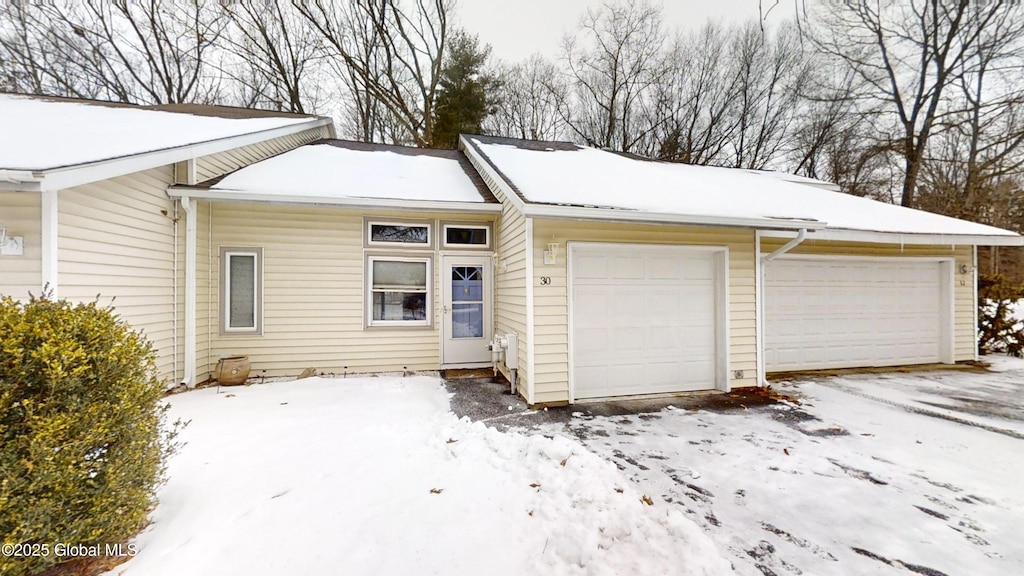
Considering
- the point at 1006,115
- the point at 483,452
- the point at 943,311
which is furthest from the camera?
the point at 1006,115

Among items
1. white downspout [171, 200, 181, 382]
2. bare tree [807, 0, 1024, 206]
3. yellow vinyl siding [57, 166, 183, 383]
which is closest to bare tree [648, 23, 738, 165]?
bare tree [807, 0, 1024, 206]

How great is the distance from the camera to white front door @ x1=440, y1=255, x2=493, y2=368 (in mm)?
6352

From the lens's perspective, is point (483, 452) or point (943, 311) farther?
point (943, 311)

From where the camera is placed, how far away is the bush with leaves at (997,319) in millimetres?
7461

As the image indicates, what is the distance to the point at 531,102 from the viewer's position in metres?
15.7

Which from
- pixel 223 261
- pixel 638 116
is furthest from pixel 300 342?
pixel 638 116

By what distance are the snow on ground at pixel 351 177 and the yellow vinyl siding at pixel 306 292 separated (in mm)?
340

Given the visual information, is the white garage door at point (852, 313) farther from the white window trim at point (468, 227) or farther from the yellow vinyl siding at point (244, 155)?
the yellow vinyl siding at point (244, 155)

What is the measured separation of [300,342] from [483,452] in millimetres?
3994

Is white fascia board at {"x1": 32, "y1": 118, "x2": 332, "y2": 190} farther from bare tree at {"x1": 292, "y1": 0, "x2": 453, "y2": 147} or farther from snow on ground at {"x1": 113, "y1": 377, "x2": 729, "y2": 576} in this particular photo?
bare tree at {"x1": 292, "y1": 0, "x2": 453, "y2": 147}

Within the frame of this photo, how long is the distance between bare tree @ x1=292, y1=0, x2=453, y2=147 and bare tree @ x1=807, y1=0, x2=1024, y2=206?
12245 mm

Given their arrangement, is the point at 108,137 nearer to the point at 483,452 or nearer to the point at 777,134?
the point at 483,452

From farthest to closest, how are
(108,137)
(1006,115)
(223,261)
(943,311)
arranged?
(1006,115), (943,311), (223,261), (108,137)

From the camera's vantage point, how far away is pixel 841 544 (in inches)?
89.7
